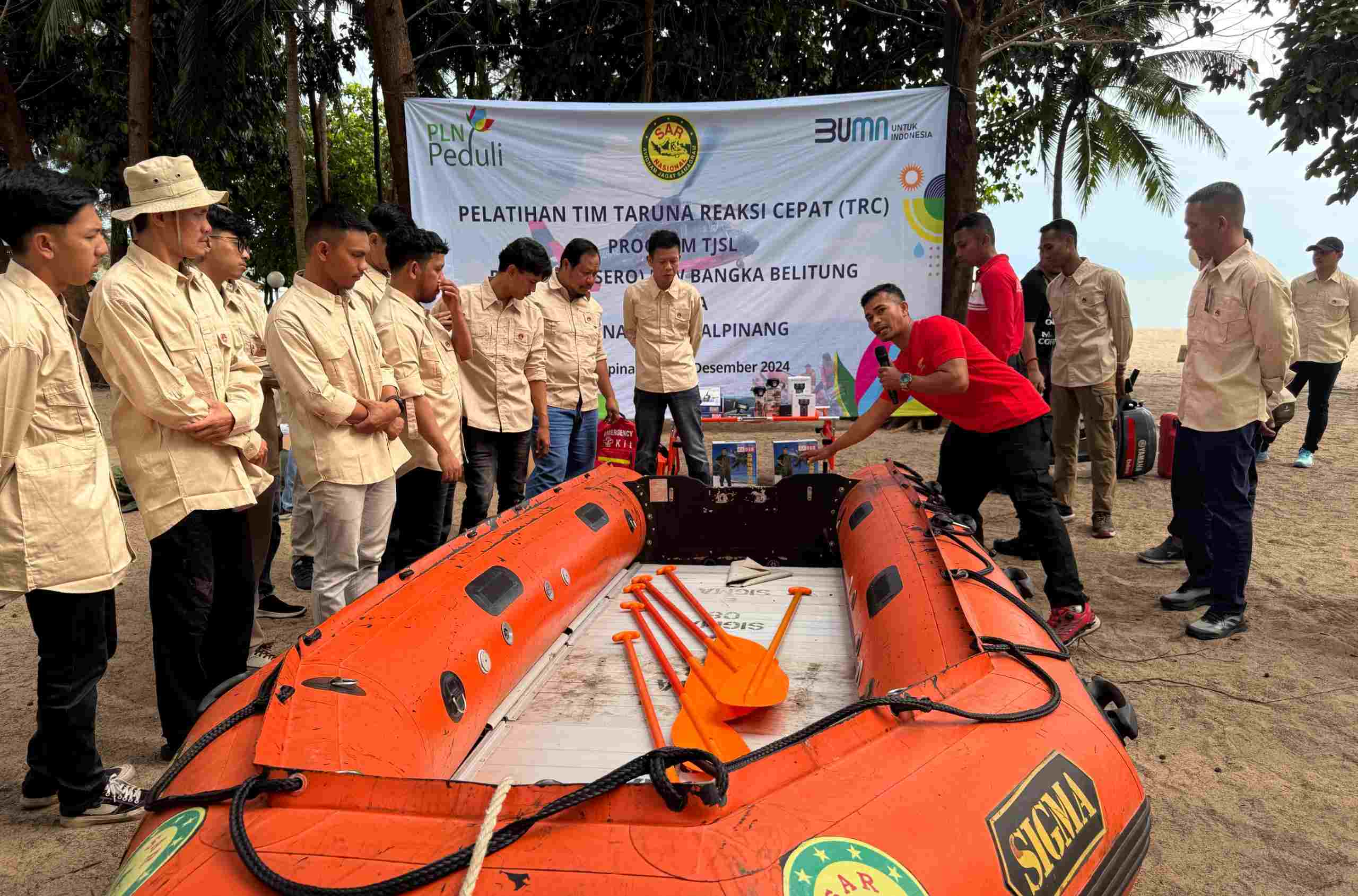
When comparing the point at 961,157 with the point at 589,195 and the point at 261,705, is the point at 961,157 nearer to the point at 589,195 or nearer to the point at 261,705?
the point at 589,195

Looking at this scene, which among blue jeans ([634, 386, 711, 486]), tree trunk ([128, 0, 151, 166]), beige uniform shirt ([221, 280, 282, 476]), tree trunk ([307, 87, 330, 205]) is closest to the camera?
beige uniform shirt ([221, 280, 282, 476])

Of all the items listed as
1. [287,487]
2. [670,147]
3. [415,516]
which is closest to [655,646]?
[415,516]

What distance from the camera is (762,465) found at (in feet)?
23.6

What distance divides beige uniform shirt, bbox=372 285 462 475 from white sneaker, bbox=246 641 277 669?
86 centimetres

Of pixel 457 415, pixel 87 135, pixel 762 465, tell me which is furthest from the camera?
pixel 87 135

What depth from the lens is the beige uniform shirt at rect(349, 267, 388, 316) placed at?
3.36 meters

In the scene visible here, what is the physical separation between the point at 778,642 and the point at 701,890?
166cm

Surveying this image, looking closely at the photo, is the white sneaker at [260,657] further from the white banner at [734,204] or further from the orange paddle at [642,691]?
the white banner at [734,204]

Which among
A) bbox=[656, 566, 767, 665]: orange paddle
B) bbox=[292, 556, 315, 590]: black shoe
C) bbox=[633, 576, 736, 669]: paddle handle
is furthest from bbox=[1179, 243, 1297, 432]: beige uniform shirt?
bbox=[292, 556, 315, 590]: black shoe

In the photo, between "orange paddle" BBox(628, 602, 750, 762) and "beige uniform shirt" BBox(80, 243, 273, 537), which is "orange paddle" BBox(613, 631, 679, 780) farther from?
"beige uniform shirt" BBox(80, 243, 273, 537)

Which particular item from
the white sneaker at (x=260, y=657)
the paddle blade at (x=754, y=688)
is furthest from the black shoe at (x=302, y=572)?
the paddle blade at (x=754, y=688)

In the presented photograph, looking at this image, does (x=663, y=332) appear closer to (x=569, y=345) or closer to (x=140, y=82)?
(x=569, y=345)

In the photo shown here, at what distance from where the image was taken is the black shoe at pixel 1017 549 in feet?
15.0

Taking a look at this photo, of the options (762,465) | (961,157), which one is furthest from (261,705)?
(961,157)
